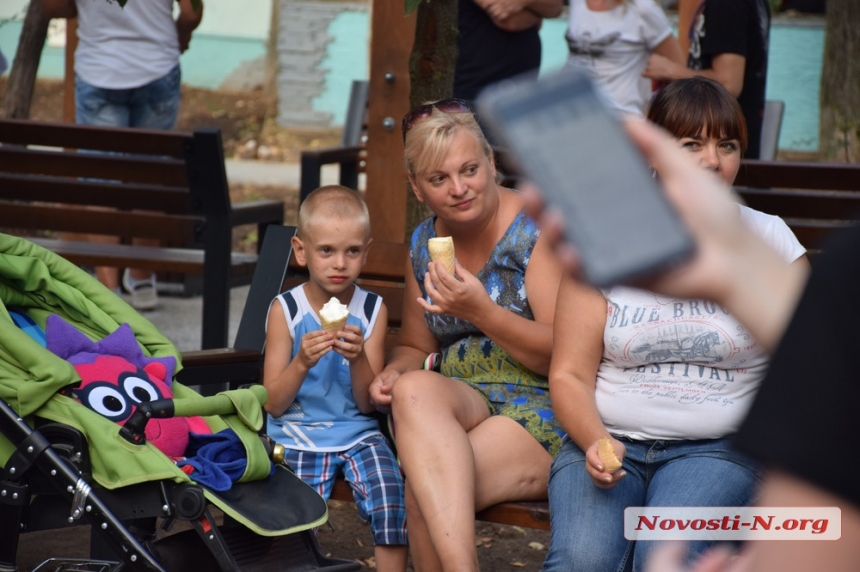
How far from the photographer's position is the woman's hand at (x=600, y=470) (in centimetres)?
283

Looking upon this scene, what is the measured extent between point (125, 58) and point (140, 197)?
1.52 meters

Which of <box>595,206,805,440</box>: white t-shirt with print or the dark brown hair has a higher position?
the dark brown hair

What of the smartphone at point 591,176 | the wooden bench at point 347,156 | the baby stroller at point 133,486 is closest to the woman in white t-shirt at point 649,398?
the baby stroller at point 133,486

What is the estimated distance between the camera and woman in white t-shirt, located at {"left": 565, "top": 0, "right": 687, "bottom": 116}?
18.5ft

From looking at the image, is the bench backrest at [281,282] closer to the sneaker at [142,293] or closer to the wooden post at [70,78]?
the sneaker at [142,293]

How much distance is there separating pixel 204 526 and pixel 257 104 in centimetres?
1258

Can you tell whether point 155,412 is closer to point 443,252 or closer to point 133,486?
point 133,486

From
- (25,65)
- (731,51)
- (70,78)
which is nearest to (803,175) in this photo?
(731,51)

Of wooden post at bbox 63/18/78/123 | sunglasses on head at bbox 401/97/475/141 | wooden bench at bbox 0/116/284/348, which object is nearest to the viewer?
sunglasses on head at bbox 401/97/475/141

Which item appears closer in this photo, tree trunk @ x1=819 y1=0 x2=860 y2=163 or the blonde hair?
the blonde hair

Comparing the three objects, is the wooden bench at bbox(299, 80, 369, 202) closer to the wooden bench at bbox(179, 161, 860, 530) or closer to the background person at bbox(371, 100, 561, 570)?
the wooden bench at bbox(179, 161, 860, 530)

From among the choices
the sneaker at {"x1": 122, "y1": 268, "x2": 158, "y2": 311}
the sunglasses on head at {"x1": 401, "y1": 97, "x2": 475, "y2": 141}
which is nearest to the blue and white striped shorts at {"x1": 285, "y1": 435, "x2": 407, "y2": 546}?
the sunglasses on head at {"x1": 401, "y1": 97, "x2": 475, "y2": 141}

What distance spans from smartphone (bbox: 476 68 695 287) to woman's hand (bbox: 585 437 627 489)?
180 cm

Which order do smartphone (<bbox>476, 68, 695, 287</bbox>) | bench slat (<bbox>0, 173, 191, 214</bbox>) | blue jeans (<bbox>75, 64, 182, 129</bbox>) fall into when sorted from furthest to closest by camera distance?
blue jeans (<bbox>75, 64, 182, 129</bbox>) → bench slat (<bbox>0, 173, 191, 214</bbox>) → smartphone (<bbox>476, 68, 695, 287</bbox>)
